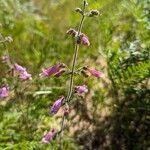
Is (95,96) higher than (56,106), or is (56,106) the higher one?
(95,96)

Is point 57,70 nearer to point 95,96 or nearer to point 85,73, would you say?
point 85,73

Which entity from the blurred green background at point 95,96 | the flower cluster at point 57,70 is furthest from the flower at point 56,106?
the blurred green background at point 95,96

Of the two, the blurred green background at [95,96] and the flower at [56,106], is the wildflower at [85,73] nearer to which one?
the flower at [56,106]

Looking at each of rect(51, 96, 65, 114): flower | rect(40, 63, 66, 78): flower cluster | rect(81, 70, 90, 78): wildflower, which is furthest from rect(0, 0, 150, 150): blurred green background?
rect(81, 70, 90, 78): wildflower

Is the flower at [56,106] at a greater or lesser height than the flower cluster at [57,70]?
lesser

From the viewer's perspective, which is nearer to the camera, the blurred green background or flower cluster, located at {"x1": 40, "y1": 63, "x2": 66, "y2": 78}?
flower cluster, located at {"x1": 40, "y1": 63, "x2": 66, "y2": 78}

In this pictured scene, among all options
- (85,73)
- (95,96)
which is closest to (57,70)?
(85,73)

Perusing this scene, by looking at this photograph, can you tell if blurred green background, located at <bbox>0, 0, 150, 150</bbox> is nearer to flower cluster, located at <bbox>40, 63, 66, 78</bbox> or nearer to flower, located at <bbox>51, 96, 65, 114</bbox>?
flower, located at <bbox>51, 96, 65, 114</bbox>

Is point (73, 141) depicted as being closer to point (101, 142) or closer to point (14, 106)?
point (101, 142)

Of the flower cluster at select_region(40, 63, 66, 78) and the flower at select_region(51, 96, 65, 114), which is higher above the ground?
the flower cluster at select_region(40, 63, 66, 78)
